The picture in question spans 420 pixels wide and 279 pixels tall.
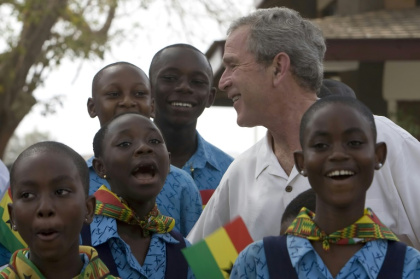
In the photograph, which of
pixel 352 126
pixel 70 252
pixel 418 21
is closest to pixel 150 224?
pixel 70 252

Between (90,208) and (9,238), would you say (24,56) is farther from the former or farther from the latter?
(90,208)

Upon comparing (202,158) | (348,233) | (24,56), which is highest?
(348,233)

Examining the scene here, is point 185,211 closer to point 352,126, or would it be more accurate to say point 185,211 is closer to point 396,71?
point 352,126

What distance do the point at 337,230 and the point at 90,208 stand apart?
1.03 meters

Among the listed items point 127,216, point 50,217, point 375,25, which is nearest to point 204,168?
point 127,216

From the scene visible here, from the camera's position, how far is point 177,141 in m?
6.92

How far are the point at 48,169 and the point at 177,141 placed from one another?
225 centimetres

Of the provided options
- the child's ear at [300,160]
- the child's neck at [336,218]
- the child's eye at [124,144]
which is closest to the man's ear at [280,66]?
the child's eye at [124,144]

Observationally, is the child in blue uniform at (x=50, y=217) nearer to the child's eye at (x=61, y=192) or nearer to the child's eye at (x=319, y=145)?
the child's eye at (x=61, y=192)

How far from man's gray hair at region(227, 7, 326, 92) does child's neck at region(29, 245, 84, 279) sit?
163 centimetres

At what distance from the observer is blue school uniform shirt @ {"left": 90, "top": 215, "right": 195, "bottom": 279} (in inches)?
201

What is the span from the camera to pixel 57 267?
184 inches

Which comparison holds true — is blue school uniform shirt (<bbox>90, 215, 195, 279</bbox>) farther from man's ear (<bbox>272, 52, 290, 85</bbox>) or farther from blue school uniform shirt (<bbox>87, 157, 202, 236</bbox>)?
man's ear (<bbox>272, 52, 290, 85</bbox>)

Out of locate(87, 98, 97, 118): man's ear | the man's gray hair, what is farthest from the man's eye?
the man's gray hair
